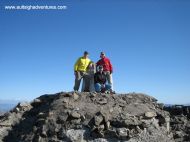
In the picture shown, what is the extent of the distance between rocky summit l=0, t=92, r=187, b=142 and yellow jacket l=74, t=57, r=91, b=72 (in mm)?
2318

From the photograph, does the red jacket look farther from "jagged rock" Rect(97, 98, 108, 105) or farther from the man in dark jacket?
"jagged rock" Rect(97, 98, 108, 105)

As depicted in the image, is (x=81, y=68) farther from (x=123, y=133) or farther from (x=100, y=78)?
(x=123, y=133)

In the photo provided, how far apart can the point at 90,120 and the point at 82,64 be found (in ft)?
17.3

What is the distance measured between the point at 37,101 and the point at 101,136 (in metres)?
7.26

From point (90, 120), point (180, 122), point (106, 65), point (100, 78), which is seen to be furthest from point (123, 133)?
point (106, 65)

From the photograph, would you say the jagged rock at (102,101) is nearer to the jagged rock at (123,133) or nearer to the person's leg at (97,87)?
the person's leg at (97,87)

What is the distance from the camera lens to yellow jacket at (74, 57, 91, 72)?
23766mm

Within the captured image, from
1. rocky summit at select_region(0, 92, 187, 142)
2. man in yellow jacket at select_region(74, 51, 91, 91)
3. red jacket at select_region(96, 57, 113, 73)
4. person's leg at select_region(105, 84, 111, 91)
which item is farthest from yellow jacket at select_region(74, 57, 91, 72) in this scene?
rocky summit at select_region(0, 92, 187, 142)

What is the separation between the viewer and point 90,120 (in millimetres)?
19641

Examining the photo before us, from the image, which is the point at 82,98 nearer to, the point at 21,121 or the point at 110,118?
the point at 110,118

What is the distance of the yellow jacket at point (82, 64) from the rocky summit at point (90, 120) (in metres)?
2.32

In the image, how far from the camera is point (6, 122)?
872 inches

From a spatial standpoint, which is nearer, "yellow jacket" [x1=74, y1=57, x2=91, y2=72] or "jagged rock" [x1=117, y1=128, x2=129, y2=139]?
"jagged rock" [x1=117, y1=128, x2=129, y2=139]

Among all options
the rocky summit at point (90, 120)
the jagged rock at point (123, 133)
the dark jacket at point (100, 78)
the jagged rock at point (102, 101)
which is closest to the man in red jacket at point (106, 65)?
the dark jacket at point (100, 78)
